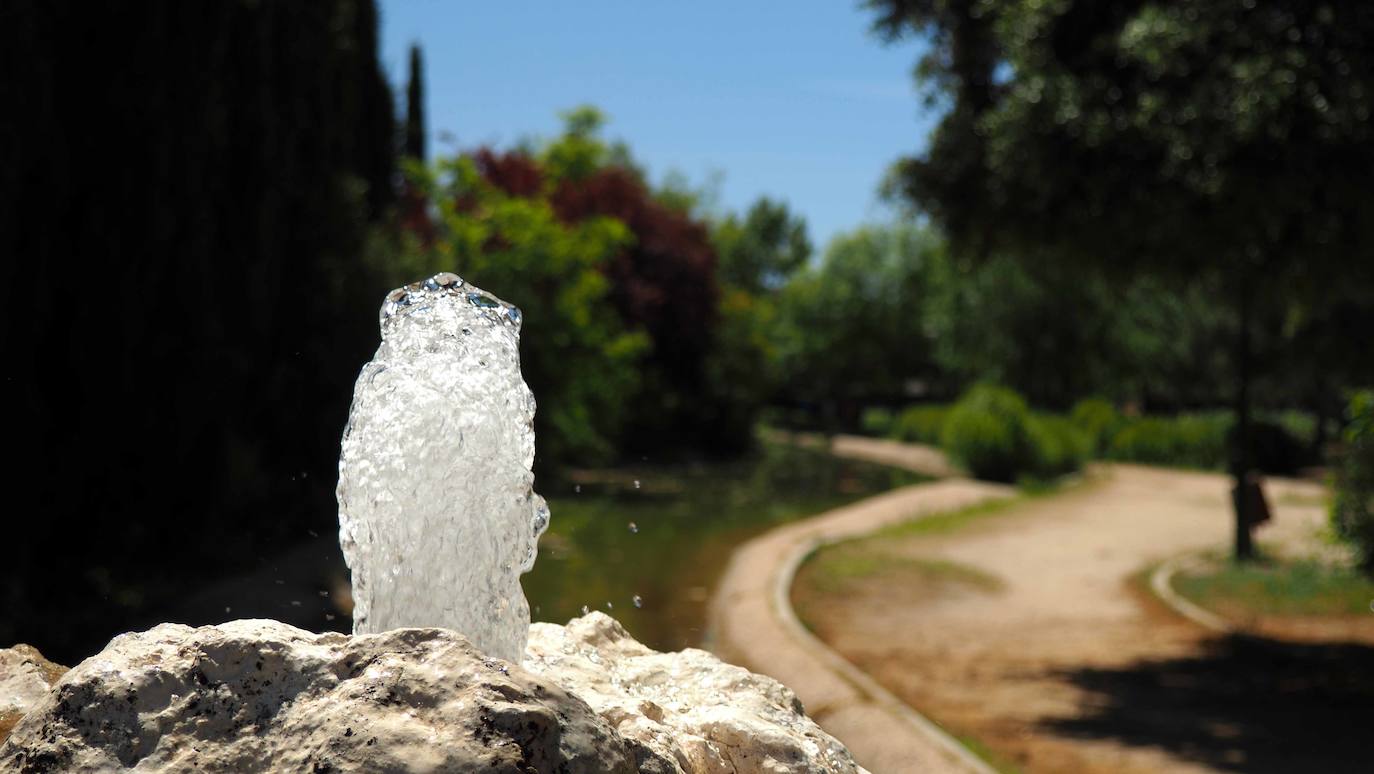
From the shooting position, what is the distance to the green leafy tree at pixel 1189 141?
7051 millimetres

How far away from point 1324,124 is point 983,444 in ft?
58.1

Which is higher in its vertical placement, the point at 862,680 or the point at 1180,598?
the point at 862,680

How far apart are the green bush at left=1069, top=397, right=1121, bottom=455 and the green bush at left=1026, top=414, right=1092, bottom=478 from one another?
6.94 feet

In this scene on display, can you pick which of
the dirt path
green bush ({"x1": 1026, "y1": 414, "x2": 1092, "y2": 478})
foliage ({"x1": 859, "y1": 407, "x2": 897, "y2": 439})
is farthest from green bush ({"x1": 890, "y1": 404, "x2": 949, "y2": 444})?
the dirt path

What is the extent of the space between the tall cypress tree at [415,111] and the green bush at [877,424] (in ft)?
66.5

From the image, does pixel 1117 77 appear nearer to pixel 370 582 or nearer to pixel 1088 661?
pixel 1088 661

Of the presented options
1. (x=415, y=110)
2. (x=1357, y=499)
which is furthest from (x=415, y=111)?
(x=1357, y=499)

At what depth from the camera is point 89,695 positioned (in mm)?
2246

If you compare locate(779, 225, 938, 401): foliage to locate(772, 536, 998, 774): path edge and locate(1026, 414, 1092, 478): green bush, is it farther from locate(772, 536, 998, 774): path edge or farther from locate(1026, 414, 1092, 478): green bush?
locate(772, 536, 998, 774): path edge

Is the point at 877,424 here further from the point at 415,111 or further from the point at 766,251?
the point at 766,251

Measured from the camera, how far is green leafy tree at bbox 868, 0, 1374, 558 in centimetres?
705

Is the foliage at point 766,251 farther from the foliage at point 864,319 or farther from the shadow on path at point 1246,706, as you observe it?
the shadow on path at point 1246,706

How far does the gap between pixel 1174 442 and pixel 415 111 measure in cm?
1897

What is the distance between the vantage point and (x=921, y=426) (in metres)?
36.5
